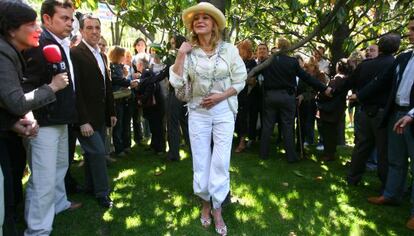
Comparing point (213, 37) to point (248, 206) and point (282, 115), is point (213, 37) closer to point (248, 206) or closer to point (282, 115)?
point (248, 206)

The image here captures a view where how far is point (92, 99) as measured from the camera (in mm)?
4301

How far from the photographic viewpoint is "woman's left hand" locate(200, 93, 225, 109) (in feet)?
12.2

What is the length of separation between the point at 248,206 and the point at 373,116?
6.61ft

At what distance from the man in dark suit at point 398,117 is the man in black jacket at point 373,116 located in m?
0.14

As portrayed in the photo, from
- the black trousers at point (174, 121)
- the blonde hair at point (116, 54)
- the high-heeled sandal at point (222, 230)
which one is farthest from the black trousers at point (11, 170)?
the blonde hair at point (116, 54)

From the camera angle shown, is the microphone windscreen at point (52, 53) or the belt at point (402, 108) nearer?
the microphone windscreen at point (52, 53)

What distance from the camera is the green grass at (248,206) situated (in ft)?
13.0

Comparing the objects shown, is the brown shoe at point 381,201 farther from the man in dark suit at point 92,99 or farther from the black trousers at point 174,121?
the man in dark suit at point 92,99

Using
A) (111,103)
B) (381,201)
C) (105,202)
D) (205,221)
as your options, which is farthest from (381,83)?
(105,202)

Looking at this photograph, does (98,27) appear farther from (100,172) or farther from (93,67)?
(100,172)

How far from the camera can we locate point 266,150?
6.87 m

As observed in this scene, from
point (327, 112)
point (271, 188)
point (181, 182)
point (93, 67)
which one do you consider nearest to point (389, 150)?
point (271, 188)

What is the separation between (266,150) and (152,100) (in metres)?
2.16

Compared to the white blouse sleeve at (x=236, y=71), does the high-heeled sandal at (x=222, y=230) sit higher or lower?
lower
